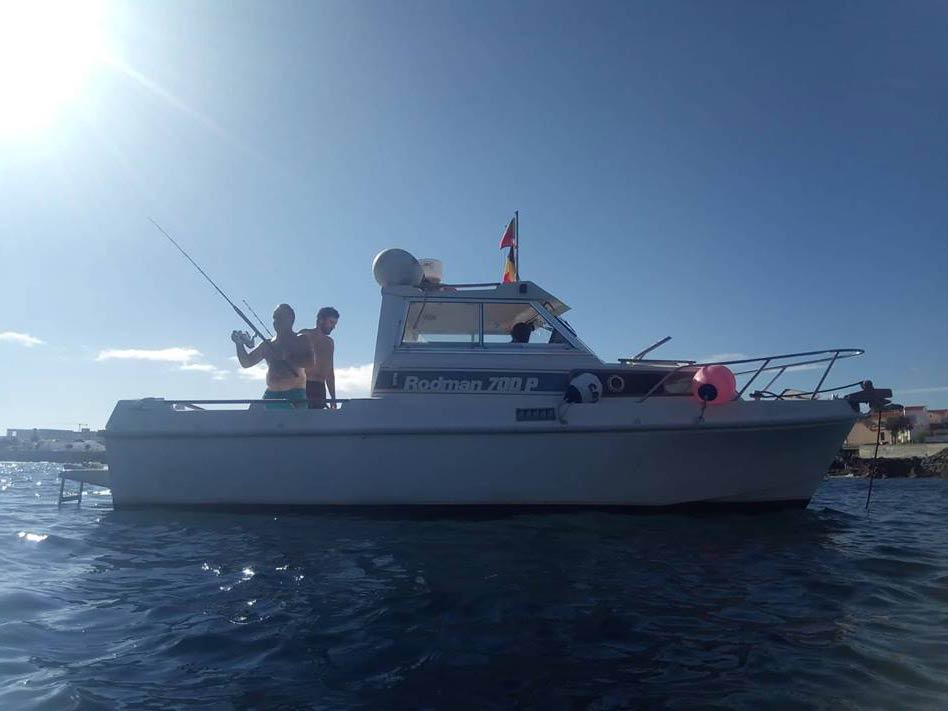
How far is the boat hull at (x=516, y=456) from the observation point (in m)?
6.02

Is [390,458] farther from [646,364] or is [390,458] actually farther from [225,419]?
[646,364]

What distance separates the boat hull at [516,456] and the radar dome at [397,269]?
1566mm

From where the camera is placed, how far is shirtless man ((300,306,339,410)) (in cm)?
684

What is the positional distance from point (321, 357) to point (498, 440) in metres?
2.15

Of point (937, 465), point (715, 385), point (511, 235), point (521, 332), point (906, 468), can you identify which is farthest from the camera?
point (906, 468)

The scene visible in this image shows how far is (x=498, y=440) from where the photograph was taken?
239 inches

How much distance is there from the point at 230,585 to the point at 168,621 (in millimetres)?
619

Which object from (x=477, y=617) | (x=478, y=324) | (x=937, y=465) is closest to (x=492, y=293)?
(x=478, y=324)

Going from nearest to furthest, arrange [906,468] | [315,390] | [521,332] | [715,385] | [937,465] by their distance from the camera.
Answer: [715,385] < [315,390] < [521,332] < [937,465] < [906,468]

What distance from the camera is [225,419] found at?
6.41m

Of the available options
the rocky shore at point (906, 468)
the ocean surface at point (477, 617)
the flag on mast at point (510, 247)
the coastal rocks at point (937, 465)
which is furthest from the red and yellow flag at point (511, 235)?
the coastal rocks at point (937, 465)

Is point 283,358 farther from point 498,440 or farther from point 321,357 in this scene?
point 498,440

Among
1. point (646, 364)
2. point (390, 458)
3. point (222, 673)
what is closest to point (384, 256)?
point (390, 458)

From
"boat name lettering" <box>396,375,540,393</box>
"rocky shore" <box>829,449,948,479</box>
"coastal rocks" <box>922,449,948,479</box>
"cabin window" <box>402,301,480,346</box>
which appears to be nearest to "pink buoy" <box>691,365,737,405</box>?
"boat name lettering" <box>396,375,540,393</box>
